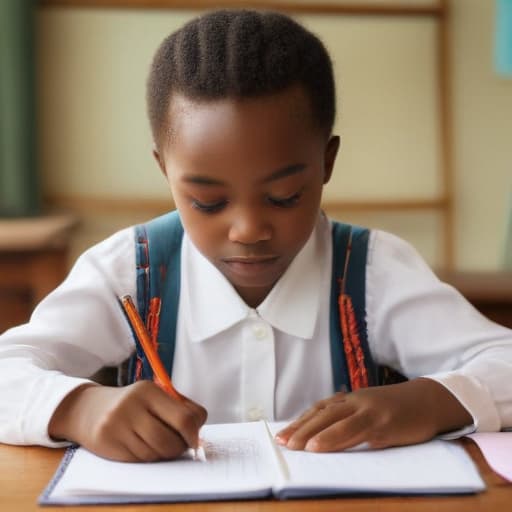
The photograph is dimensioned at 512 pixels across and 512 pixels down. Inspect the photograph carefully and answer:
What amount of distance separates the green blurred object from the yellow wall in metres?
0.13

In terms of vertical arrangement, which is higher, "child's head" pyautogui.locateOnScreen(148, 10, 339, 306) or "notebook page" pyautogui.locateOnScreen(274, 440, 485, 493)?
"child's head" pyautogui.locateOnScreen(148, 10, 339, 306)

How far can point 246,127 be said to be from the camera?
861mm

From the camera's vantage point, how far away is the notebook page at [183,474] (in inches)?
26.4

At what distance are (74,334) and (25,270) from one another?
1.12m

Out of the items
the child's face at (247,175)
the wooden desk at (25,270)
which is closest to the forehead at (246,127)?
the child's face at (247,175)

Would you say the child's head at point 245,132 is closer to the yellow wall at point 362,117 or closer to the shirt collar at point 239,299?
the shirt collar at point 239,299

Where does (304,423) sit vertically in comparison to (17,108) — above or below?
below

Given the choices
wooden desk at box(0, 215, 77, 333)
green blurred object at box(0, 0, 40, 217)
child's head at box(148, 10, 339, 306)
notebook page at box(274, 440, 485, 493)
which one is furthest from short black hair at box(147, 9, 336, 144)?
green blurred object at box(0, 0, 40, 217)

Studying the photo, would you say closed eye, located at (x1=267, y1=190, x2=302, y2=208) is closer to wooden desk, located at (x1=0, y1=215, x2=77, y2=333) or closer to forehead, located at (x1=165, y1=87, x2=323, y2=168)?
forehead, located at (x1=165, y1=87, x2=323, y2=168)

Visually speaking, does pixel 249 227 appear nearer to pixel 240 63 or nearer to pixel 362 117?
pixel 240 63

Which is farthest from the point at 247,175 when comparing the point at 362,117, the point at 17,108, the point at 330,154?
the point at 362,117

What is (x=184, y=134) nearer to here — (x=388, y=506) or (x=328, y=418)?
(x=328, y=418)

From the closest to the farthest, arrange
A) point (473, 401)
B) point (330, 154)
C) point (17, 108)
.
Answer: point (473, 401), point (330, 154), point (17, 108)

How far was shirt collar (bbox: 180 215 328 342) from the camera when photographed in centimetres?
106
